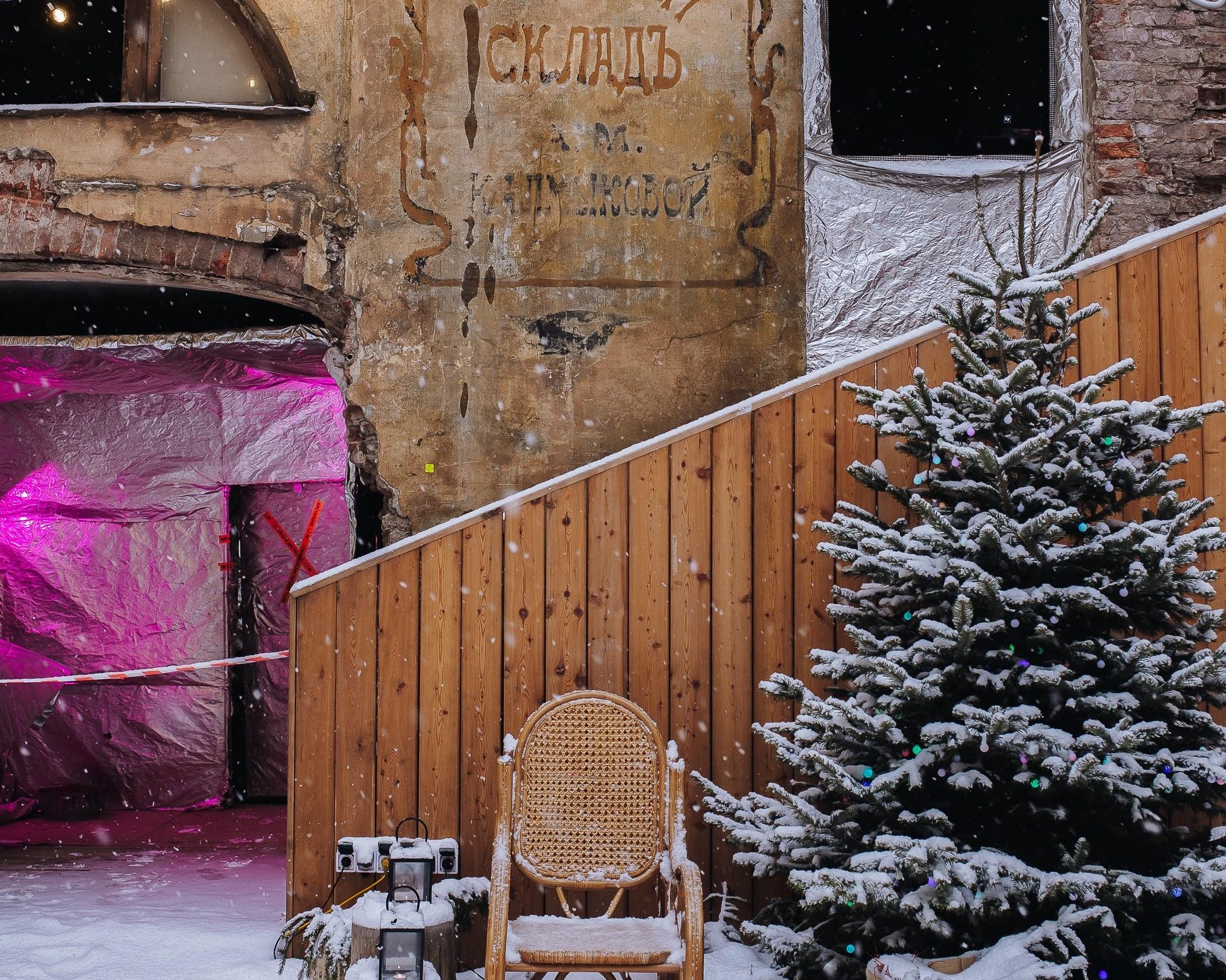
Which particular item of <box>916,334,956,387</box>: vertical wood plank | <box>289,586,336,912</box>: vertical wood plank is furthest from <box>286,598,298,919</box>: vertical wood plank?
<box>916,334,956,387</box>: vertical wood plank

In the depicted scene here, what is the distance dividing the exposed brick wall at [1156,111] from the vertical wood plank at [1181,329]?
1214mm

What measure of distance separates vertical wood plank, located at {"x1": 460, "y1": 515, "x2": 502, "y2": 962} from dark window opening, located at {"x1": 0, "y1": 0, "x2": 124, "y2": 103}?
Result: 3423mm

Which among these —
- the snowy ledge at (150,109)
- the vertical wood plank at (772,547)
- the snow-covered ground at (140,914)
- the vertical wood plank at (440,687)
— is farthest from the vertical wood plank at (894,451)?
the snowy ledge at (150,109)

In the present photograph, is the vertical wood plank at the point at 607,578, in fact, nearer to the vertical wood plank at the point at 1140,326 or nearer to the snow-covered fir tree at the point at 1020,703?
the snow-covered fir tree at the point at 1020,703

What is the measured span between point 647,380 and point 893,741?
229 cm

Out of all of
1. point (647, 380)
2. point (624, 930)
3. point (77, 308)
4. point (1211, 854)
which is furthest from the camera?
point (77, 308)

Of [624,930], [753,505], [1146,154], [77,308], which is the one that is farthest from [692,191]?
[77,308]

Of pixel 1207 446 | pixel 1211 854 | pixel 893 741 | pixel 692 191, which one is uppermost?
pixel 692 191

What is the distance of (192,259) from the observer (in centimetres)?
459

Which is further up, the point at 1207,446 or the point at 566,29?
the point at 566,29

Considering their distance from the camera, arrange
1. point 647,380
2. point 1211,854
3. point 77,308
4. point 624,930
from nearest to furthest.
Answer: point 1211,854 < point 624,930 < point 647,380 < point 77,308

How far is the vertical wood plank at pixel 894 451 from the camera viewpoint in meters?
3.40

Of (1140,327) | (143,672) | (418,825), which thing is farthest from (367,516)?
(1140,327)

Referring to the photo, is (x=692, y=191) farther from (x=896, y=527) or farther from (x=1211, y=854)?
(x=1211, y=854)
